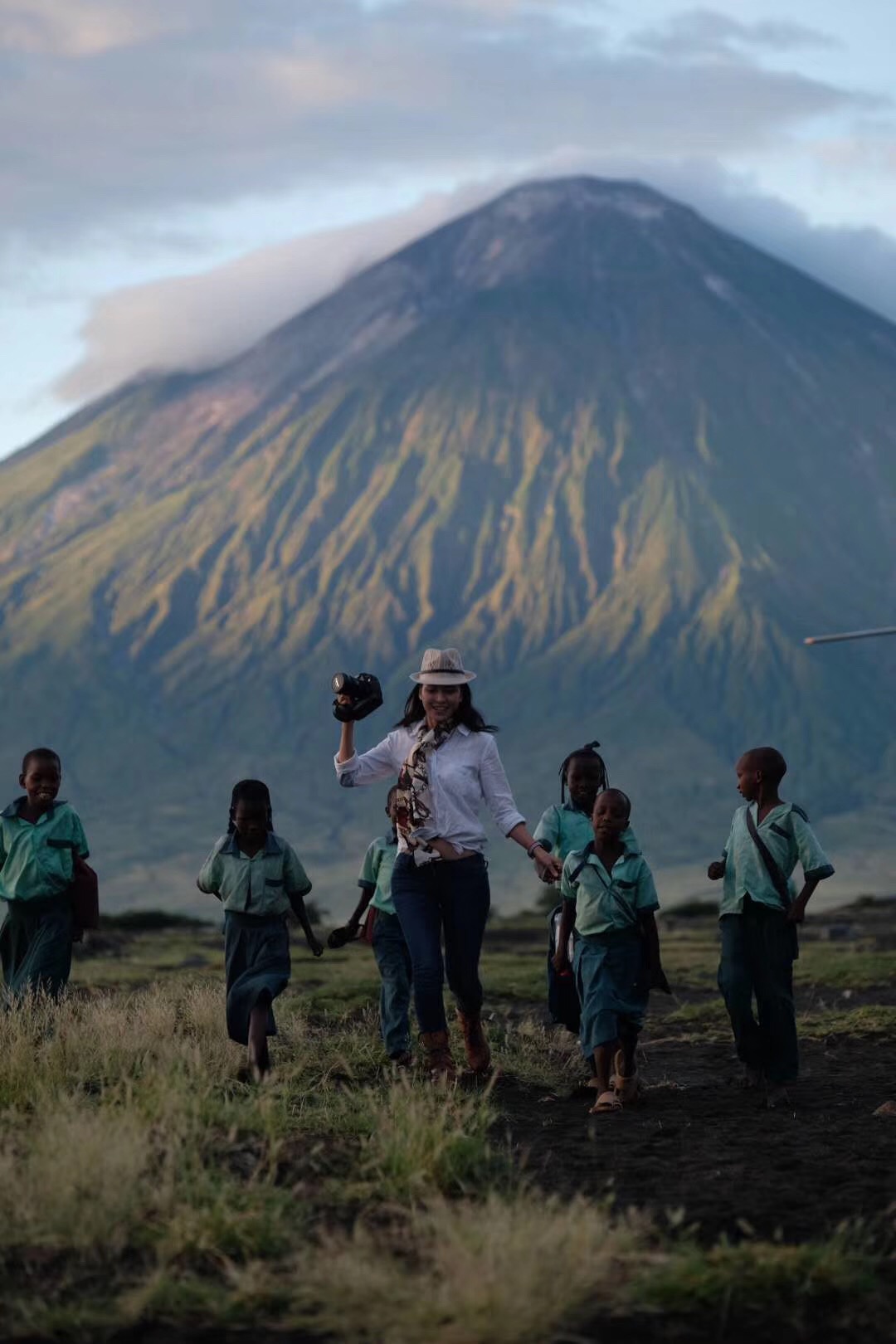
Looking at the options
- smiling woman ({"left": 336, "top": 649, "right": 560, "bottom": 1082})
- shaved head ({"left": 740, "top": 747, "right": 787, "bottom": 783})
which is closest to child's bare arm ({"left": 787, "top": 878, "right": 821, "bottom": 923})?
shaved head ({"left": 740, "top": 747, "right": 787, "bottom": 783})

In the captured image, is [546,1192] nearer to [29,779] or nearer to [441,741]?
[441,741]

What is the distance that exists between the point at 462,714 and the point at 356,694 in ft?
2.60

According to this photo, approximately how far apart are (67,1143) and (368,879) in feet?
19.0

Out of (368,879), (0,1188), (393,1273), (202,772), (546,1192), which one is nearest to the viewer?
(393,1273)

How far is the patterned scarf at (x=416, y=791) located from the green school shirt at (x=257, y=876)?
0.70 metres

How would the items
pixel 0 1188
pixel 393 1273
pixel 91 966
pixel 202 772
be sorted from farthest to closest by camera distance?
pixel 202 772 < pixel 91 966 < pixel 0 1188 < pixel 393 1273

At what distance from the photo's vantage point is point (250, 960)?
11.7 metres

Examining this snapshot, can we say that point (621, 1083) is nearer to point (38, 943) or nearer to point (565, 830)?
point (565, 830)

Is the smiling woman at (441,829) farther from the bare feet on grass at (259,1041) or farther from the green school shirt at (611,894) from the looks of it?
the bare feet on grass at (259,1041)

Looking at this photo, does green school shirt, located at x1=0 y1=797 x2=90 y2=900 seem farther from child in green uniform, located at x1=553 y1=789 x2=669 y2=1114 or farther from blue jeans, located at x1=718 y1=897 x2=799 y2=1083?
blue jeans, located at x1=718 y1=897 x2=799 y2=1083

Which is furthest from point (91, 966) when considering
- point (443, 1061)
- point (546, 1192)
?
point (546, 1192)

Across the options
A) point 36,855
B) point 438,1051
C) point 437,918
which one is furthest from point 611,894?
point 36,855

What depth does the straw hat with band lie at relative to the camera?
37.3ft

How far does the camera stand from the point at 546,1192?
7953mm
